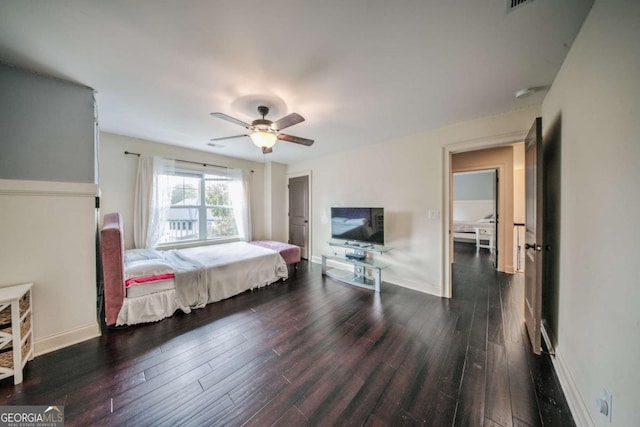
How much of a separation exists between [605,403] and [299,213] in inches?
177

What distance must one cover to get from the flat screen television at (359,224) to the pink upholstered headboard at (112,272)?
9.52ft

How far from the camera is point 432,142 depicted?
292 cm

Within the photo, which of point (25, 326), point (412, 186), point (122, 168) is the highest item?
point (122, 168)

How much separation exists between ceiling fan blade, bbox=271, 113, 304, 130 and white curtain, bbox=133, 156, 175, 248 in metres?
2.71

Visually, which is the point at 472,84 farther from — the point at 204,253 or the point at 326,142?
the point at 204,253

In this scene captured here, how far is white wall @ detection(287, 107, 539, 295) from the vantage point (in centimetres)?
265

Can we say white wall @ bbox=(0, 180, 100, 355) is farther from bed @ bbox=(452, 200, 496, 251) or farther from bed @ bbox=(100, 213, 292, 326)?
bed @ bbox=(452, 200, 496, 251)

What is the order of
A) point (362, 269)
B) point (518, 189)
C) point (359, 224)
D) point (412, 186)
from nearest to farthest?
point (412, 186) < point (359, 224) < point (362, 269) < point (518, 189)

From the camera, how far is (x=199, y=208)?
13.8 feet

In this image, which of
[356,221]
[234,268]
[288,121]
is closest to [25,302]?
[234,268]

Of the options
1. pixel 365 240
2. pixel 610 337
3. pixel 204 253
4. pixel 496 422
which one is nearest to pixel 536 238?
pixel 610 337

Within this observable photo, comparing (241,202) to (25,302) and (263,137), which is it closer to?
(263,137)

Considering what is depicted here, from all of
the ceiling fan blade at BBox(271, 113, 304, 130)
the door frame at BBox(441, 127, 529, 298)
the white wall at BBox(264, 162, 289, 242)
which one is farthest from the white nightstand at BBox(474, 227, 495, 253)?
the ceiling fan blade at BBox(271, 113, 304, 130)

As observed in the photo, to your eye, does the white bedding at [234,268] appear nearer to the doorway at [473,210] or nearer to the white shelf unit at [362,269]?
the white shelf unit at [362,269]
